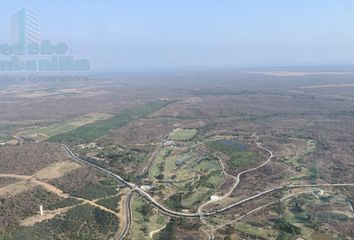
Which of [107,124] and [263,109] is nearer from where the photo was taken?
[107,124]

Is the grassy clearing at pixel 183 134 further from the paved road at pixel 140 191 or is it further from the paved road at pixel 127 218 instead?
the paved road at pixel 127 218

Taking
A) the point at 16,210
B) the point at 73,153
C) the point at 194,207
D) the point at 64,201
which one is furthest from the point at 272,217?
the point at 73,153

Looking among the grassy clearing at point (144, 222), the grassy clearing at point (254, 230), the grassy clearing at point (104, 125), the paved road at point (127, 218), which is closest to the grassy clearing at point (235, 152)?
the paved road at point (127, 218)

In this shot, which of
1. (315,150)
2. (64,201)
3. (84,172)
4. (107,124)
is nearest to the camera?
(64,201)

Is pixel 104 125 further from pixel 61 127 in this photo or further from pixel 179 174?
pixel 179 174

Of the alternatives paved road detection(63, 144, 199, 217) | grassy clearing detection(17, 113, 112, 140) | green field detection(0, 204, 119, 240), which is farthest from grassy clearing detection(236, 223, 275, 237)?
grassy clearing detection(17, 113, 112, 140)

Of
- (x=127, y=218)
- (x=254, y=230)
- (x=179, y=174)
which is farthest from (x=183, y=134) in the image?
(x=254, y=230)

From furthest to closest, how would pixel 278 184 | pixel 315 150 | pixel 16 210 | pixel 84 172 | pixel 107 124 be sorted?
pixel 107 124, pixel 315 150, pixel 84 172, pixel 278 184, pixel 16 210

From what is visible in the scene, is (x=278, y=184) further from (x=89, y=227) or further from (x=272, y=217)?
(x=89, y=227)
